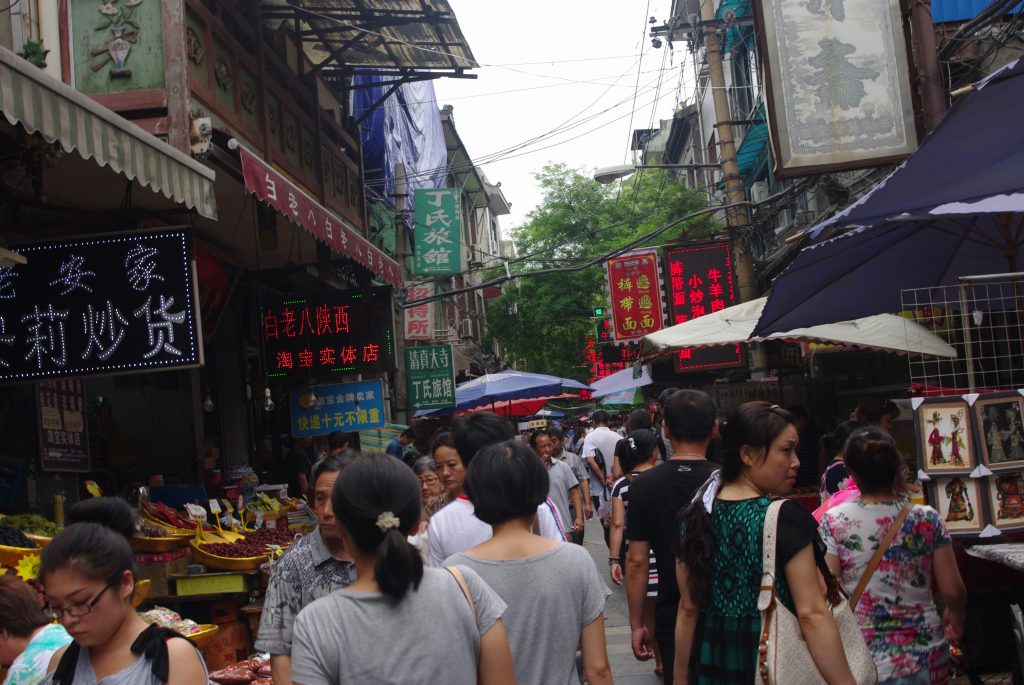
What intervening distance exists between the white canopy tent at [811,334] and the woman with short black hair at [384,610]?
6752 millimetres

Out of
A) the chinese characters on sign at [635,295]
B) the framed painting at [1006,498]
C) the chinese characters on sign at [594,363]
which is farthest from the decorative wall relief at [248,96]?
the chinese characters on sign at [594,363]

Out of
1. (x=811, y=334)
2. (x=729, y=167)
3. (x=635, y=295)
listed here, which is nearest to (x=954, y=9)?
(x=729, y=167)

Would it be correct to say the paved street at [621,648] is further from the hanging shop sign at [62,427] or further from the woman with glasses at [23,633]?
the hanging shop sign at [62,427]

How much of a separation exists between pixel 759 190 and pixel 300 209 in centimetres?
1751

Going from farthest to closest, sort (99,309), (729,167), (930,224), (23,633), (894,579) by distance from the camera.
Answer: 1. (729,167)
2. (930,224)
3. (99,309)
4. (894,579)
5. (23,633)

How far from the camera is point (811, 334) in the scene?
10.5 m

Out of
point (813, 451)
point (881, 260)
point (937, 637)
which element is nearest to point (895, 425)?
point (813, 451)

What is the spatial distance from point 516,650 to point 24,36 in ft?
23.8

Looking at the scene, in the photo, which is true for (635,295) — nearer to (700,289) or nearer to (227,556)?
(700,289)

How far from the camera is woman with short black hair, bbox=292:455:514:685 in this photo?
2.57 meters

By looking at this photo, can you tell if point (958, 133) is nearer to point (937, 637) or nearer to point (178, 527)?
point (937, 637)

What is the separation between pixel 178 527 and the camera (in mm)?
8203

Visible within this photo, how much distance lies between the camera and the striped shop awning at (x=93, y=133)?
4804 mm

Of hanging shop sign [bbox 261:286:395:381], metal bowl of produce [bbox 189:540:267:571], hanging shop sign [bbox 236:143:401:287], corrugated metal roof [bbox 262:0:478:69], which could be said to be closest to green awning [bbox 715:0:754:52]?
corrugated metal roof [bbox 262:0:478:69]
